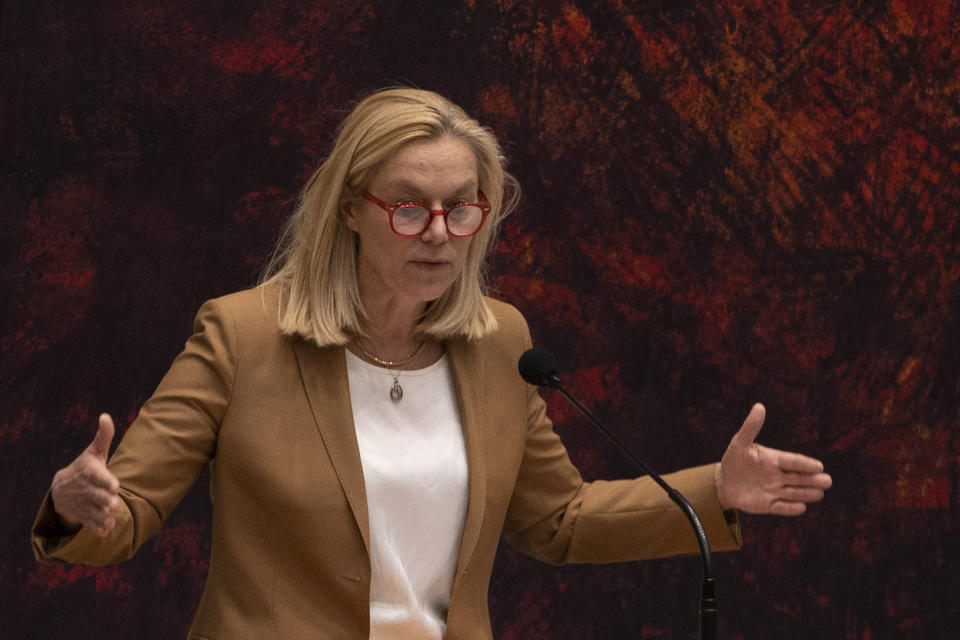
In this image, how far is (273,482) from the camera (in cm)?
221

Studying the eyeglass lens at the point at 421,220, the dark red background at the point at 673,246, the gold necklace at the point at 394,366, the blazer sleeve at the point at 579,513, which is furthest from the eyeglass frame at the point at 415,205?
the dark red background at the point at 673,246

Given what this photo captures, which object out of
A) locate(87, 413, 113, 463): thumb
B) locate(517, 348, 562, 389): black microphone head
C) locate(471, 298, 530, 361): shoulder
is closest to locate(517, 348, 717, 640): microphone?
locate(517, 348, 562, 389): black microphone head

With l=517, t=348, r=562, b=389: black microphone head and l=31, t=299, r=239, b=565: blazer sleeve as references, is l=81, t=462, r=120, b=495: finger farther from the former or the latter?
l=517, t=348, r=562, b=389: black microphone head

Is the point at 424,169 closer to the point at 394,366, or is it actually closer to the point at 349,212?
the point at 349,212

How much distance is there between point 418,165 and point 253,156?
40.5 inches

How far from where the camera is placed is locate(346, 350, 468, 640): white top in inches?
89.3

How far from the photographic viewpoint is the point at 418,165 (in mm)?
2277

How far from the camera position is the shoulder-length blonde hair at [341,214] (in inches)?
90.1

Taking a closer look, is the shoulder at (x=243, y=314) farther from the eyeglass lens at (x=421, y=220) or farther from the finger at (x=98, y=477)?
the finger at (x=98, y=477)

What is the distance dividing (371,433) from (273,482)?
7.4 inches

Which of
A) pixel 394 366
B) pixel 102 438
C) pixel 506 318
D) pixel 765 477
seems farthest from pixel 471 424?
pixel 102 438

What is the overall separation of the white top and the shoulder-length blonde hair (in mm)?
97

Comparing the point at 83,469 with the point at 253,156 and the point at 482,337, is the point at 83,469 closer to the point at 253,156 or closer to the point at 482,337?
the point at 482,337

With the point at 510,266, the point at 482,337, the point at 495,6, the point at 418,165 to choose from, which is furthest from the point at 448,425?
the point at 495,6
